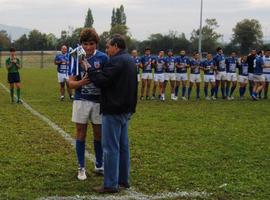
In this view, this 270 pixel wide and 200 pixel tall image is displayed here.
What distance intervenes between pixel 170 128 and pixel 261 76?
340 inches

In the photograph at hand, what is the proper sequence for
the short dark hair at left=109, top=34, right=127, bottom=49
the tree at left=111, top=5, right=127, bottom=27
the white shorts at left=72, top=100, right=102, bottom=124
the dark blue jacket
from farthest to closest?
1. the tree at left=111, top=5, right=127, bottom=27
2. the white shorts at left=72, top=100, right=102, bottom=124
3. the short dark hair at left=109, top=34, right=127, bottom=49
4. the dark blue jacket

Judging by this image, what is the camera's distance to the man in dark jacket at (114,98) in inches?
232

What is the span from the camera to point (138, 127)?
37.3ft

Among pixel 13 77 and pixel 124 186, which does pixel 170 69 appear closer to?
pixel 13 77

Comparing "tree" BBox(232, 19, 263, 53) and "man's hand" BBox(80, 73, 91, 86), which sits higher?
"tree" BBox(232, 19, 263, 53)

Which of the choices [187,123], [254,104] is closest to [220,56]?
[254,104]

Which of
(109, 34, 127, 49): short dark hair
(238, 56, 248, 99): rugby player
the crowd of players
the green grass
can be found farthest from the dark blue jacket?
(238, 56, 248, 99): rugby player

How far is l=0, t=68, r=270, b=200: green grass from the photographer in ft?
20.6

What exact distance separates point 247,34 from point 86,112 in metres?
68.3

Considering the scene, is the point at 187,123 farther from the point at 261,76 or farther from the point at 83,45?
the point at 261,76

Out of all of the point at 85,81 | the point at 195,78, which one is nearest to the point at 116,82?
the point at 85,81

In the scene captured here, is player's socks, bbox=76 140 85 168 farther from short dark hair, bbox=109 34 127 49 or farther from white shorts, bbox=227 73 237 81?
white shorts, bbox=227 73 237 81

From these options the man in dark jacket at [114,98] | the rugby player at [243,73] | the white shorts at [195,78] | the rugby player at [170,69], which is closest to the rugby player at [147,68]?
the rugby player at [170,69]

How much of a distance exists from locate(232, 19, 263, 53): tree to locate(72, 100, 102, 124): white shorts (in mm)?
60520
